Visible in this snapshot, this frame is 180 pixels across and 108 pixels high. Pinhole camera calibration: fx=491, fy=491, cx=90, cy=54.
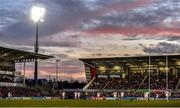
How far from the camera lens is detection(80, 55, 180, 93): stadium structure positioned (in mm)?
139125

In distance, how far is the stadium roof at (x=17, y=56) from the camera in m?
125

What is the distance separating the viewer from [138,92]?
432ft

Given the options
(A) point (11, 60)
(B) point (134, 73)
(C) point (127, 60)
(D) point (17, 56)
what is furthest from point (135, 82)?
(A) point (11, 60)

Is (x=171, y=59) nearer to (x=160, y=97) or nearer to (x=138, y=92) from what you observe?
(x=138, y=92)

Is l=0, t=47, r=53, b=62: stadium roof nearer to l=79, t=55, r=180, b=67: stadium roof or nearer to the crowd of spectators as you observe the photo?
the crowd of spectators

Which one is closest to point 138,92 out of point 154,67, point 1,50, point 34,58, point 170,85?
point 170,85

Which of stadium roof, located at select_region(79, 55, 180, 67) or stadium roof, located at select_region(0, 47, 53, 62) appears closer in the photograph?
stadium roof, located at select_region(0, 47, 53, 62)

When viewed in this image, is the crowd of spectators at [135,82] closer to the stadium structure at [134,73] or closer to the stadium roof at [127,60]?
the stadium structure at [134,73]

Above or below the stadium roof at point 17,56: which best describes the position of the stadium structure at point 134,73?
below

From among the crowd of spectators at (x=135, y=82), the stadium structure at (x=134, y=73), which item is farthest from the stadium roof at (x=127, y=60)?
the crowd of spectators at (x=135, y=82)

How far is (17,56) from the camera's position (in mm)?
133125

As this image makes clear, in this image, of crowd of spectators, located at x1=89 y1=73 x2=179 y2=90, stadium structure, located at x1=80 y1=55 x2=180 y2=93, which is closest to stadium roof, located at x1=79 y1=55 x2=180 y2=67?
stadium structure, located at x1=80 y1=55 x2=180 y2=93

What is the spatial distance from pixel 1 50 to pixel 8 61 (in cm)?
1686

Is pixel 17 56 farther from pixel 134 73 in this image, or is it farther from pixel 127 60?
pixel 134 73
